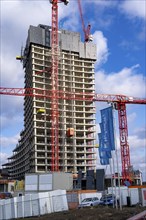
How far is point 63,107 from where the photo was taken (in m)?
145

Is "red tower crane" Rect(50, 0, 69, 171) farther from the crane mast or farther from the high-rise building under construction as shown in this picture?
the high-rise building under construction

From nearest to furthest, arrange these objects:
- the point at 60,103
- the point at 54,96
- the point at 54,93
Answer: the point at 54,96, the point at 54,93, the point at 60,103

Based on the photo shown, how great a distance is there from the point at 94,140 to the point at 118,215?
11916 cm

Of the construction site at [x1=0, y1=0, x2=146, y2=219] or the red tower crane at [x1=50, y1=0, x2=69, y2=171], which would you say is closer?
the red tower crane at [x1=50, y1=0, x2=69, y2=171]

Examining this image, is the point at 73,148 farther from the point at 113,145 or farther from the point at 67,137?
the point at 113,145

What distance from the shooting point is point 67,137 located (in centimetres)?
13938

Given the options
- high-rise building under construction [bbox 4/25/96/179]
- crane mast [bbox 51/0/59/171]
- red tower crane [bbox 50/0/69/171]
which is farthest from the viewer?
high-rise building under construction [bbox 4/25/96/179]

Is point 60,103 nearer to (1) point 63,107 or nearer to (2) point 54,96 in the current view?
(1) point 63,107

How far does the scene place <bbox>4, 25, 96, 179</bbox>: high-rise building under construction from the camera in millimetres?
134375

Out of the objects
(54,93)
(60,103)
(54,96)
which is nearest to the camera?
(54,96)

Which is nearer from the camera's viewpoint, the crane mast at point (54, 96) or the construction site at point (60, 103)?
the crane mast at point (54, 96)

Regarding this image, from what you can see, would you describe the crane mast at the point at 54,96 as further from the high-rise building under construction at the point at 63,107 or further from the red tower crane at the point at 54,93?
the high-rise building under construction at the point at 63,107

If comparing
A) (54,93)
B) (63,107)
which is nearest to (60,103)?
Answer: (63,107)

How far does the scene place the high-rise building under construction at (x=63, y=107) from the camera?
441ft
